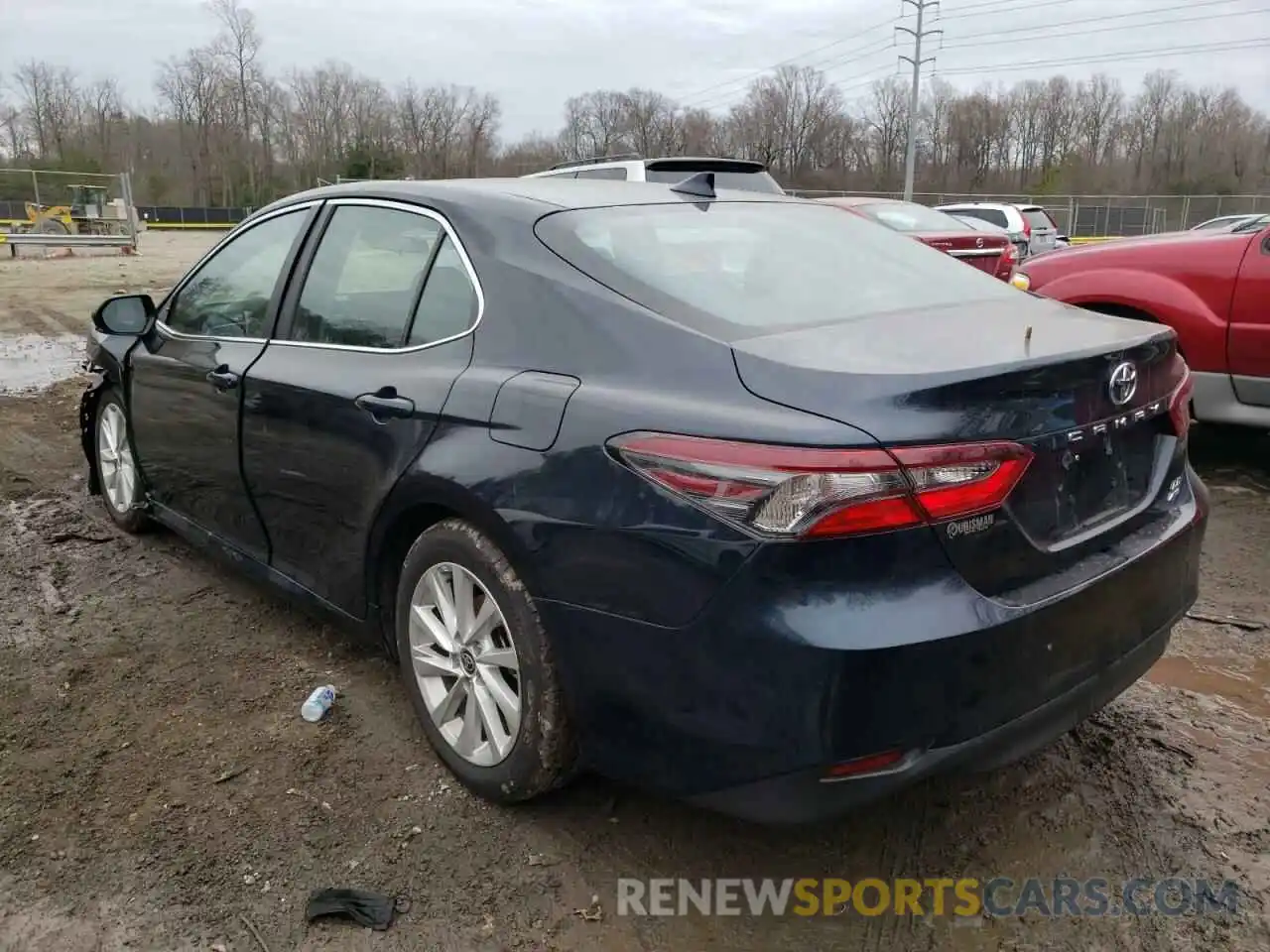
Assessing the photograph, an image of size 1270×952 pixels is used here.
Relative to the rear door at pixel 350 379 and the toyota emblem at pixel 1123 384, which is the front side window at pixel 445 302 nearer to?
the rear door at pixel 350 379

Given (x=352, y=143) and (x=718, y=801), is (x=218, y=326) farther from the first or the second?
(x=352, y=143)

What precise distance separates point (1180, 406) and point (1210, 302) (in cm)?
331

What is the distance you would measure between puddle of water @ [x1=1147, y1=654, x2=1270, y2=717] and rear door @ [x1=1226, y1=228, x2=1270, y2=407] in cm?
230

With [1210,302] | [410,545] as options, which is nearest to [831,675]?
[410,545]

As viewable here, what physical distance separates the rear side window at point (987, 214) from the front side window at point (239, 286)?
55.0ft

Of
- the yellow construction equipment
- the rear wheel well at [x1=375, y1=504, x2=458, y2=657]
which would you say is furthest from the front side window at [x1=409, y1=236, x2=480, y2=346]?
the yellow construction equipment

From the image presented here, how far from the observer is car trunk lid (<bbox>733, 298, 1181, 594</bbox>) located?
1.97m

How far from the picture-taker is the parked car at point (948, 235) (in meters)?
9.62

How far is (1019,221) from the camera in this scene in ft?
59.1

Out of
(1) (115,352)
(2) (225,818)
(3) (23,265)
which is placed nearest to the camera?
(2) (225,818)

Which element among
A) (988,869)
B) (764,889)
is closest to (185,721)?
(764,889)

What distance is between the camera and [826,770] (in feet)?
6.37

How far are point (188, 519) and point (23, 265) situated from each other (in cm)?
2308

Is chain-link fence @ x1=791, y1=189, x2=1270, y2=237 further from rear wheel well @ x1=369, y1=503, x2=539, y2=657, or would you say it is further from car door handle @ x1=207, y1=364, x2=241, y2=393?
rear wheel well @ x1=369, y1=503, x2=539, y2=657
